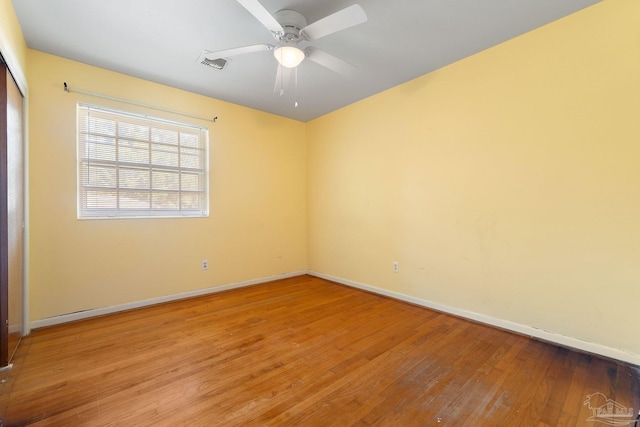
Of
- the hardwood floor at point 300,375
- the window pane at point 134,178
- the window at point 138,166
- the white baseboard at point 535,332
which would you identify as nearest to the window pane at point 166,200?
the window at point 138,166

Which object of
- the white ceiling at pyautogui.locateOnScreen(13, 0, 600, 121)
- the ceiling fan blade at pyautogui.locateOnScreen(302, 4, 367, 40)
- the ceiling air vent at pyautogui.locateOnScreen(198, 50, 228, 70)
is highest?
the white ceiling at pyautogui.locateOnScreen(13, 0, 600, 121)

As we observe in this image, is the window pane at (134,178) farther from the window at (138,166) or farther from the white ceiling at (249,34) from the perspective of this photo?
the white ceiling at (249,34)

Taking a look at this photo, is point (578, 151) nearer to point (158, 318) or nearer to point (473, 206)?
point (473, 206)

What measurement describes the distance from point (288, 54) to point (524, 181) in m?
2.28

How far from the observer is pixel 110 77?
2.77 m

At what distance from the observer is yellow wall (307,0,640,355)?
6.11 feet

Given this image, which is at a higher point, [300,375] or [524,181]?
[524,181]

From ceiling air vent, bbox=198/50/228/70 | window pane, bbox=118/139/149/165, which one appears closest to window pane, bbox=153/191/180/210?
window pane, bbox=118/139/149/165

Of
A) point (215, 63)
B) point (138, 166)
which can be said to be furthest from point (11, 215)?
point (215, 63)

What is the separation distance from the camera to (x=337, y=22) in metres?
1.62

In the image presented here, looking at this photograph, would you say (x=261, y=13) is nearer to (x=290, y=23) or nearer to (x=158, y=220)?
(x=290, y=23)

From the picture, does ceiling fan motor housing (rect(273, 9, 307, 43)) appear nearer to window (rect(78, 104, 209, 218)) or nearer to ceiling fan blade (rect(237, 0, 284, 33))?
ceiling fan blade (rect(237, 0, 284, 33))

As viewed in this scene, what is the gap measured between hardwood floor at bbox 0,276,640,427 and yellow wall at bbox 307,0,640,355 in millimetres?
410

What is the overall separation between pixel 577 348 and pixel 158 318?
3726 millimetres
